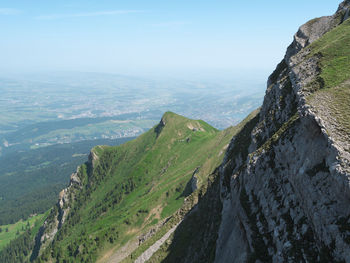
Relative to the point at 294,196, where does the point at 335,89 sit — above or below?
above

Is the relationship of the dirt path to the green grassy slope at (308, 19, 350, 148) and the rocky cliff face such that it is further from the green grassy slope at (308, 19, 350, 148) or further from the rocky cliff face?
the green grassy slope at (308, 19, 350, 148)

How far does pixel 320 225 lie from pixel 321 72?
23.4 meters

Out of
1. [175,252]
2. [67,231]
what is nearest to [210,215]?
[175,252]

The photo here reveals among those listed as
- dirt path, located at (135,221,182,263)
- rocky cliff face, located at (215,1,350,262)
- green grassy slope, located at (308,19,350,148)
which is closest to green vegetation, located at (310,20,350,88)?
green grassy slope, located at (308,19,350,148)

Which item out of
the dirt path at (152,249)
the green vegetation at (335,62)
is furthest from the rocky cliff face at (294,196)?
the dirt path at (152,249)

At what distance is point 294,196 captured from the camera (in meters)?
23.7

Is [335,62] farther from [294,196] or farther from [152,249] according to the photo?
[152,249]

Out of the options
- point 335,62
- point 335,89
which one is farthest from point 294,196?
point 335,62

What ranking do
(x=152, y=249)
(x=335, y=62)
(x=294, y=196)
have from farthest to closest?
(x=152, y=249) → (x=335, y=62) → (x=294, y=196)

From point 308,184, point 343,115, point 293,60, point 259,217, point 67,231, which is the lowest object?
point 67,231

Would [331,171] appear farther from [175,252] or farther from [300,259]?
[175,252]

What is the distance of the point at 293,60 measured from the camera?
4766 centimetres

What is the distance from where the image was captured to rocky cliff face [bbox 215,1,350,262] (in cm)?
1875

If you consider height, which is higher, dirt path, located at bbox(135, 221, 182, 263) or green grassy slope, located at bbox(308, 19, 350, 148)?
green grassy slope, located at bbox(308, 19, 350, 148)
